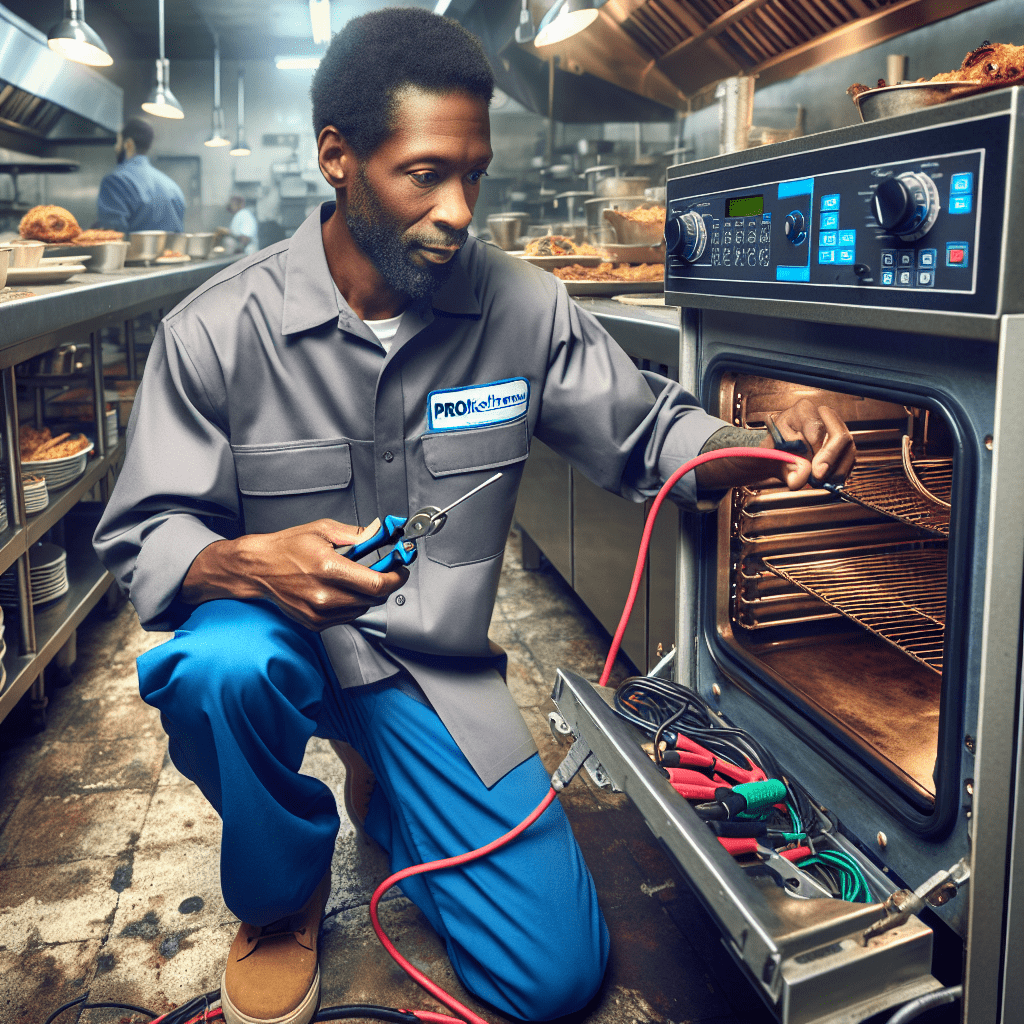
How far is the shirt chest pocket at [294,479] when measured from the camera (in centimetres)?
139

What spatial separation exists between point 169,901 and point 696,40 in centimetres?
296

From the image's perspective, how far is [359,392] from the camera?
1.40 meters

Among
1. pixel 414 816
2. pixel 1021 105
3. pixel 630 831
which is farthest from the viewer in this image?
pixel 630 831

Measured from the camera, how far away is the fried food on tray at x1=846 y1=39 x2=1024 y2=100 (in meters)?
0.92

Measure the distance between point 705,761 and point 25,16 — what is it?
8.87 m

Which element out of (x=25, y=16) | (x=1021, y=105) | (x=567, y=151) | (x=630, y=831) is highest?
(x=25, y=16)

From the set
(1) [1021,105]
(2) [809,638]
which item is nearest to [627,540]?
(2) [809,638]

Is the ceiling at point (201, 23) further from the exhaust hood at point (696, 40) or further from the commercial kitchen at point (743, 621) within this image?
the commercial kitchen at point (743, 621)

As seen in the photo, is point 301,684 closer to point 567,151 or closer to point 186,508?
point 186,508

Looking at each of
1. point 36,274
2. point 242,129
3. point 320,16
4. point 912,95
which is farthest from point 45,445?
point 242,129

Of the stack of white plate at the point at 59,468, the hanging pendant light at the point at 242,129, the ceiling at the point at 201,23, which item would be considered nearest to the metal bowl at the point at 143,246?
the stack of white plate at the point at 59,468

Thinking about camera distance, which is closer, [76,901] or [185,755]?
[185,755]

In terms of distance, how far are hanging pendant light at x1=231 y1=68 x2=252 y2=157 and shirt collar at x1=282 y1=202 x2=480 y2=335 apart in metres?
9.35

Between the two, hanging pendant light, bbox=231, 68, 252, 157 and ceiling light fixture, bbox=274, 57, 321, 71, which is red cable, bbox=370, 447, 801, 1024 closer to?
ceiling light fixture, bbox=274, 57, 321, 71
